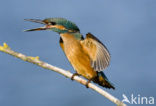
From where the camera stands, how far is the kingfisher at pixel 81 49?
10.4ft

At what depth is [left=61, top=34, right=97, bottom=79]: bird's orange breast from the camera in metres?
3.55

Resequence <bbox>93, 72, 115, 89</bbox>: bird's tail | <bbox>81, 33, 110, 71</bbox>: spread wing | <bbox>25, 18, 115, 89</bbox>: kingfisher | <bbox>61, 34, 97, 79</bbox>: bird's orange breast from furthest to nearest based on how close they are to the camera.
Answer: <bbox>93, 72, 115, 89</bbox>: bird's tail, <bbox>61, 34, 97, 79</bbox>: bird's orange breast, <bbox>25, 18, 115, 89</bbox>: kingfisher, <bbox>81, 33, 110, 71</bbox>: spread wing

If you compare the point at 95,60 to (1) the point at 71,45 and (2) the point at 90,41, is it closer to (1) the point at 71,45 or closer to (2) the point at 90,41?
(2) the point at 90,41

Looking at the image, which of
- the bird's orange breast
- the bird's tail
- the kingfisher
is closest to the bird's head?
the kingfisher

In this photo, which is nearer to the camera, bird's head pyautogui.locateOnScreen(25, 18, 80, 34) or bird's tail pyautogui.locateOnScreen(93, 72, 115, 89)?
bird's head pyautogui.locateOnScreen(25, 18, 80, 34)

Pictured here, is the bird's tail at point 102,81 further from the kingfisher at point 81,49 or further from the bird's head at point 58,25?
the bird's head at point 58,25

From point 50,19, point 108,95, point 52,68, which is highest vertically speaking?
point 50,19

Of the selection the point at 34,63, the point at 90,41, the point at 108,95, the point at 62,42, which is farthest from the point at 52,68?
the point at 62,42

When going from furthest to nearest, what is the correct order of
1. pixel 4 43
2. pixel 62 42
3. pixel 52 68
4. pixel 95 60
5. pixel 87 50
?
pixel 62 42, pixel 87 50, pixel 95 60, pixel 4 43, pixel 52 68

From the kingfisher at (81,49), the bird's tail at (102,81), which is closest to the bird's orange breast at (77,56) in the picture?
the kingfisher at (81,49)

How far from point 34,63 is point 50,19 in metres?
0.73

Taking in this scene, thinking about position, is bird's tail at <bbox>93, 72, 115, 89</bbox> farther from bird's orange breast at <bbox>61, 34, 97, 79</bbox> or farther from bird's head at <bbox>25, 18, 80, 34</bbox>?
bird's head at <bbox>25, 18, 80, 34</bbox>

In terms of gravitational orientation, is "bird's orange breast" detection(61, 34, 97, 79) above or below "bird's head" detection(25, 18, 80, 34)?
below

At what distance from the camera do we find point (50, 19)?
3.36 meters
